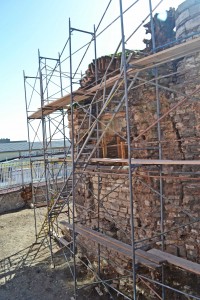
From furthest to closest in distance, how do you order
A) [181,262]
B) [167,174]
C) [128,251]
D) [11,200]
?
[11,200]
[167,174]
[128,251]
[181,262]

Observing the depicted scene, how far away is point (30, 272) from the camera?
6.93m

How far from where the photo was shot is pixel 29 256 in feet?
25.5

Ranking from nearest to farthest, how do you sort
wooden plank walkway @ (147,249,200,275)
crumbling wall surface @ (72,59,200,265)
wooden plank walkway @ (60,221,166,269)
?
wooden plank walkway @ (147,249,200,275) < wooden plank walkway @ (60,221,166,269) < crumbling wall surface @ (72,59,200,265)

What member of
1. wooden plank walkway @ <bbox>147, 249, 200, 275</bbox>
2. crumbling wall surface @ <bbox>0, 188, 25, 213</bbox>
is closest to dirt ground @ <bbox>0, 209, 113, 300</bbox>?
wooden plank walkway @ <bbox>147, 249, 200, 275</bbox>

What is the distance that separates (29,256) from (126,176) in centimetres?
410

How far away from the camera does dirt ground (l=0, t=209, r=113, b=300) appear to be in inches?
235

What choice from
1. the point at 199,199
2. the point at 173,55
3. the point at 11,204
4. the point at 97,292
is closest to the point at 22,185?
the point at 11,204

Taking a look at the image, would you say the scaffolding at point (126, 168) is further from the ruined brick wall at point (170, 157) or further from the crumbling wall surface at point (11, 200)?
the crumbling wall surface at point (11, 200)

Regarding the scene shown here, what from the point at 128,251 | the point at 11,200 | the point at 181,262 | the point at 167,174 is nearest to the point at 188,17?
the point at 167,174

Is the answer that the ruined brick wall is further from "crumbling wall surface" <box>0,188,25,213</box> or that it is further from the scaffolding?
"crumbling wall surface" <box>0,188,25,213</box>

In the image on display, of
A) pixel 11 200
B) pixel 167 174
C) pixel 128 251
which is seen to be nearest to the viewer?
pixel 128 251

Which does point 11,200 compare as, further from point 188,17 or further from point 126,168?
point 188,17

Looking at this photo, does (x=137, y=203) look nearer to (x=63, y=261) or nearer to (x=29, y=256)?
(x=63, y=261)

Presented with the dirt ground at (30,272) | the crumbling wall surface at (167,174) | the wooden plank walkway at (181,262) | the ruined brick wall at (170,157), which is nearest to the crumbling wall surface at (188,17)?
the ruined brick wall at (170,157)
